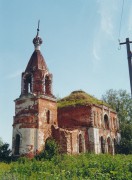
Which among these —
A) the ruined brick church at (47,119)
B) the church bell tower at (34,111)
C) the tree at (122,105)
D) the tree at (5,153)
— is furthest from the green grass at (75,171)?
the tree at (122,105)

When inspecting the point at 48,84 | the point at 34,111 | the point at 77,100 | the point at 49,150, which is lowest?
the point at 49,150

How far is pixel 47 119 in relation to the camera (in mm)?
24172

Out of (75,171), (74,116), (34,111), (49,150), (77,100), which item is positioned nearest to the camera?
(75,171)

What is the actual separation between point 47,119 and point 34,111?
1619 millimetres

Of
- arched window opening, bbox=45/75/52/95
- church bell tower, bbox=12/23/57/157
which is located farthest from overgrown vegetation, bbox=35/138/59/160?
arched window opening, bbox=45/75/52/95

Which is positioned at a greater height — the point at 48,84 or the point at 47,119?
the point at 48,84

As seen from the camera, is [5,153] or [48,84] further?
[48,84]

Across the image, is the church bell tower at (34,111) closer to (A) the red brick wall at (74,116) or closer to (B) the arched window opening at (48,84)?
(B) the arched window opening at (48,84)

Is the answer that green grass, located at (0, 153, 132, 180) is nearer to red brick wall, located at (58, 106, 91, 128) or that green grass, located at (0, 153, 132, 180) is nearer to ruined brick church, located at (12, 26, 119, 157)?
ruined brick church, located at (12, 26, 119, 157)

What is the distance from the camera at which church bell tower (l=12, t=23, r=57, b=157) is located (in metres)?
22.5

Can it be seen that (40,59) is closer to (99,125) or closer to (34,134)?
(34,134)

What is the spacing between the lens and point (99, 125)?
98.0 ft

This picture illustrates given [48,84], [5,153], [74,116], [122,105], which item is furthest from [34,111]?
[122,105]

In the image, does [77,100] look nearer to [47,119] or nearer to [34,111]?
[47,119]
